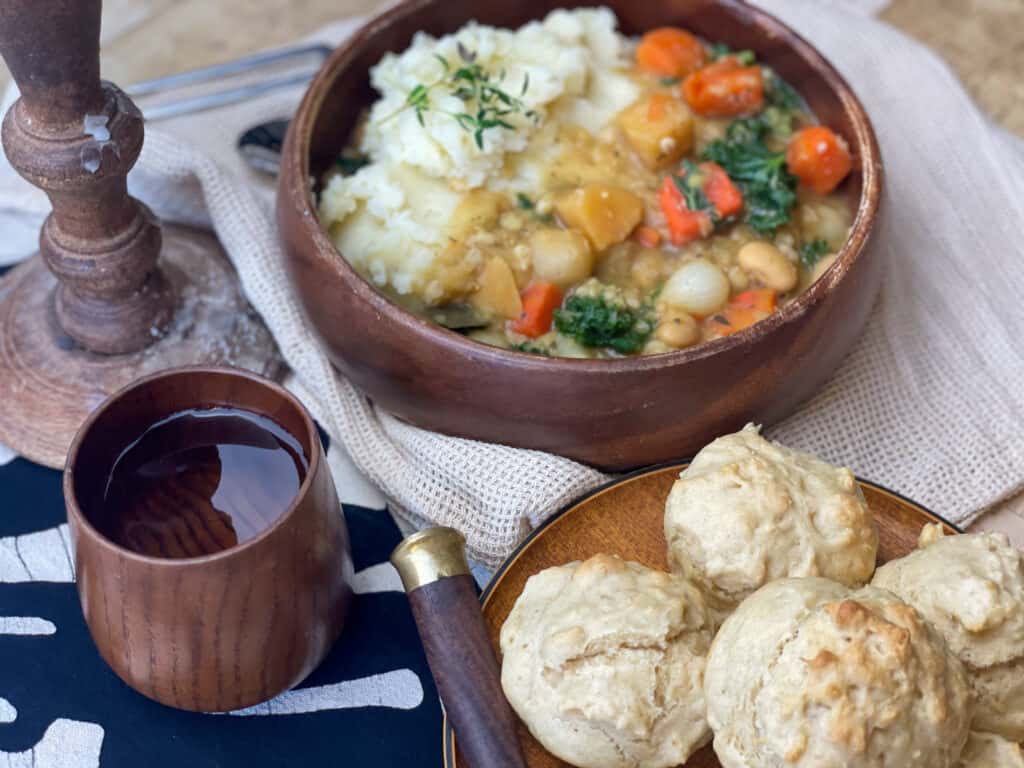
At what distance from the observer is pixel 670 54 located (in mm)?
3141

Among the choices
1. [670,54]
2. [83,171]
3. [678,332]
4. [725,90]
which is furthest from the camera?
[670,54]

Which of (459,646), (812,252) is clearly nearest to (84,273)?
(459,646)

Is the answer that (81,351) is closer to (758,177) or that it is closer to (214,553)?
(214,553)

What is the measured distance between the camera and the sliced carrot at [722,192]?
2.83m

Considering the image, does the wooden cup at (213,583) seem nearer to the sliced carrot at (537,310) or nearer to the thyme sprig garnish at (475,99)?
Answer: the sliced carrot at (537,310)

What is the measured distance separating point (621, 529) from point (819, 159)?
1.21 metres

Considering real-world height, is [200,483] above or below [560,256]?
below

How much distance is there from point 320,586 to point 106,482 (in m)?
0.47

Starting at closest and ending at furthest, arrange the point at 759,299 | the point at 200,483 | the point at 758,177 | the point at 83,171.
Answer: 1. the point at 200,483
2. the point at 83,171
3. the point at 759,299
4. the point at 758,177

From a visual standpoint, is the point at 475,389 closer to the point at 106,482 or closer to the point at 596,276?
the point at 596,276

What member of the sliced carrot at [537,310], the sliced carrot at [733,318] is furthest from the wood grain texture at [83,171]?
the sliced carrot at [733,318]

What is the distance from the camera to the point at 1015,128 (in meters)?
3.71

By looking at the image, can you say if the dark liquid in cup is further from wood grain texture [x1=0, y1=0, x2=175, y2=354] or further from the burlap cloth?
wood grain texture [x1=0, y1=0, x2=175, y2=354]

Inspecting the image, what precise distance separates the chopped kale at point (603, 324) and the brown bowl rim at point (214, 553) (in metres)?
0.72
